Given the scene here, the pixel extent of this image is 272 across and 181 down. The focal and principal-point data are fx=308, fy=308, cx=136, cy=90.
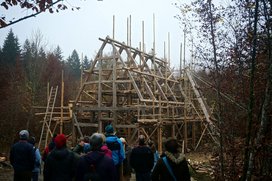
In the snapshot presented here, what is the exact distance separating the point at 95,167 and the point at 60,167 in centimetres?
77

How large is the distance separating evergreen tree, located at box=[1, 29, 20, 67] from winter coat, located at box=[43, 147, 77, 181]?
4131 centimetres

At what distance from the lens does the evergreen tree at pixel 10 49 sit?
43.9 meters

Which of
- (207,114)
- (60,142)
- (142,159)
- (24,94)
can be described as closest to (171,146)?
(60,142)

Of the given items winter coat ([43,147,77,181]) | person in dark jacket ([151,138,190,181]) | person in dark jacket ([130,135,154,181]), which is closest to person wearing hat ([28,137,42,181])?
person in dark jacket ([130,135,154,181])

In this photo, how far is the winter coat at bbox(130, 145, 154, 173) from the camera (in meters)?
7.57

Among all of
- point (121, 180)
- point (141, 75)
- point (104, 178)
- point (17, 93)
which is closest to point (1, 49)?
point (17, 93)

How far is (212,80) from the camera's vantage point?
7.10 meters

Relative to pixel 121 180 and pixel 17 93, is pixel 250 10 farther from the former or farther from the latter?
pixel 17 93

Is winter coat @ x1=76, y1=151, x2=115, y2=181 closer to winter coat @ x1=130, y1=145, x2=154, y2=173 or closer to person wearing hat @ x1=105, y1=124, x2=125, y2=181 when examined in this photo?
person wearing hat @ x1=105, y1=124, x2=125, y2=181

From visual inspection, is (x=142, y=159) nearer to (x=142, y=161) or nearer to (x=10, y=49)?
(x=142, y=161)

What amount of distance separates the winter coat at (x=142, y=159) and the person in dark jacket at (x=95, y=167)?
119 inches

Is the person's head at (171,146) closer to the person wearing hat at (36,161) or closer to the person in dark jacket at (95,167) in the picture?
the person in dark jacket at (95,167)

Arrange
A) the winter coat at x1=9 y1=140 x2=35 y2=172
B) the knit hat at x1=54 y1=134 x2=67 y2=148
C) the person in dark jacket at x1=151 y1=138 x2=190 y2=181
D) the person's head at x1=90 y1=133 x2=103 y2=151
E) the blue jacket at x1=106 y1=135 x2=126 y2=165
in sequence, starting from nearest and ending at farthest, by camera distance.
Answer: the person's head at x1=90 y1=133 x2=103 y2=151, the person in dark jacket at x1=151 y1=138 x2=190 y2=181, the knit hat at x1=54 y1=134 x2=67 y2=148, the winter coat at x1=9 y1=140 x2=35 y2=172, the blue jacket at x1=106 y1=135 x2=126 y2=165

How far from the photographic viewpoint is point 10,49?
151 ft
